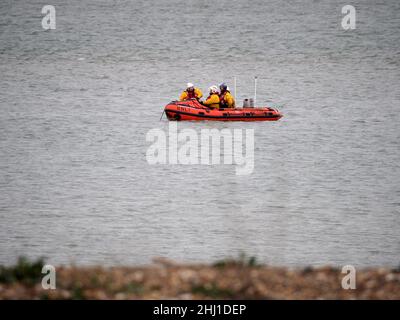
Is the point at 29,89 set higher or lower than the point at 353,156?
higher

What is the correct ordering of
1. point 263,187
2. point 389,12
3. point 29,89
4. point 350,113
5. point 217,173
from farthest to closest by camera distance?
point 389,12
point 29,89
point 350,113
point 217,173
point 263,187

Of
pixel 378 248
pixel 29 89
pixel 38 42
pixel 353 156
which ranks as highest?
pixel 38 42

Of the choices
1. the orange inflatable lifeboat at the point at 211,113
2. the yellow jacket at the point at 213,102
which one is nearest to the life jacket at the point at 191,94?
the orange inflatable lifeboat at the point at 211,113

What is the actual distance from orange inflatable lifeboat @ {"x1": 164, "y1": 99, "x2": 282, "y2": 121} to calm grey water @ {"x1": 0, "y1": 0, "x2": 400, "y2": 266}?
45cm

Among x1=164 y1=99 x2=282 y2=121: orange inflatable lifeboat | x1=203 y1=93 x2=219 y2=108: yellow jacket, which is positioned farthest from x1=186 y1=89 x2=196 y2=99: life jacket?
x1=203 y1=93 x2=219 y2=108: yellow jacket

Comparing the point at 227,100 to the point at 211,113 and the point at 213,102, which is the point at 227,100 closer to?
the point at 213,102

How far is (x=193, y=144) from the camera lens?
25.9 metres

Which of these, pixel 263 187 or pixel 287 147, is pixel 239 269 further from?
pixel 287 147

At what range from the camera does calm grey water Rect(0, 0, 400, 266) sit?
55.0ft

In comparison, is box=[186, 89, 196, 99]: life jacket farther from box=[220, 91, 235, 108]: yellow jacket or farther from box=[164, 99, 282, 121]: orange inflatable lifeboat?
box=[220, 91, 235, 108]: yellow jacket

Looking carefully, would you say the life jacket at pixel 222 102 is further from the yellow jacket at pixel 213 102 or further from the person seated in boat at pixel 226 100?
the yellow jacket at pixel 213 102

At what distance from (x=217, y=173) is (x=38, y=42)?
29.2 m

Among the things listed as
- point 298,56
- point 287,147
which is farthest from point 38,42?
point 287,147

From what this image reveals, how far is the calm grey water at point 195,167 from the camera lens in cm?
1675
